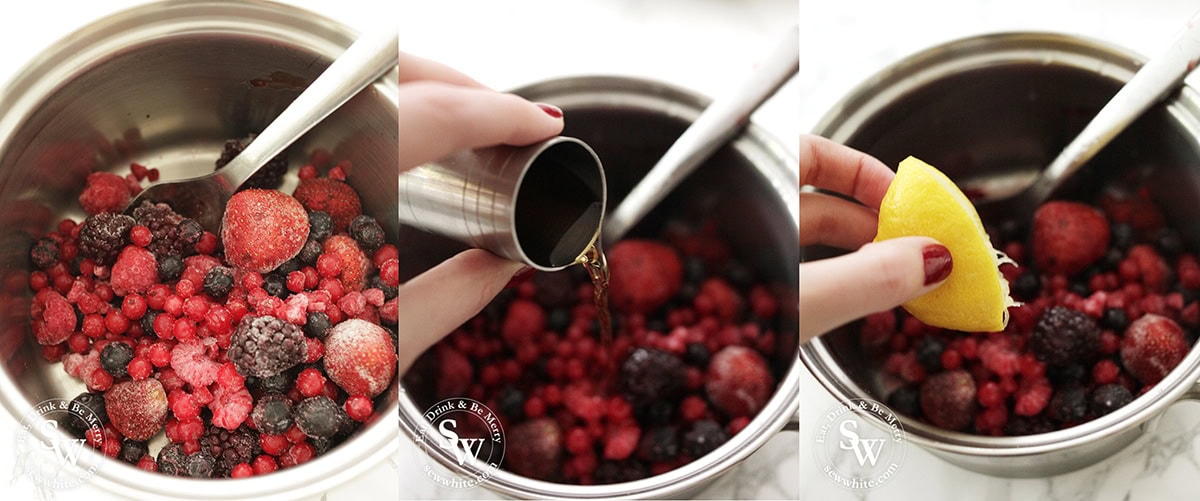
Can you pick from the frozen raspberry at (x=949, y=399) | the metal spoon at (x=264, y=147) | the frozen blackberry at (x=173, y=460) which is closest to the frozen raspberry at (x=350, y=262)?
the metal spoon at (x=264, y=147)

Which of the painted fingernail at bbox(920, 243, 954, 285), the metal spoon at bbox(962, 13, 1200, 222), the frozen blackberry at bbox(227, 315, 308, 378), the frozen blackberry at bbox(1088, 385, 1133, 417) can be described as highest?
the metal spoon at bbox(962, 13, 1200, 222)

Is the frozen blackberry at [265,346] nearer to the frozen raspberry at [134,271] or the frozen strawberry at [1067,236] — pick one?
the frozen raspberry at [134,271]

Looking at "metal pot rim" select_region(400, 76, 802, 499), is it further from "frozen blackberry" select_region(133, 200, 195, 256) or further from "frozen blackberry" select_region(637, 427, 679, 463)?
"frozen blackberry" select_region(133, 200, 195, 256)

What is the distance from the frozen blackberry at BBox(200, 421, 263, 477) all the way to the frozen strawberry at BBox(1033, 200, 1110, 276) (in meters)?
0.78

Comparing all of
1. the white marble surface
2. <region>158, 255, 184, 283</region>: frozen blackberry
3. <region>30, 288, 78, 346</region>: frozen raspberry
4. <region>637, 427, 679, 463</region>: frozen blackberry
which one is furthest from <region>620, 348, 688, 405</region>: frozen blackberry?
<region>30, 288, 78, 346</region>: frozen raspberry

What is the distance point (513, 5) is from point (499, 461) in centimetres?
43

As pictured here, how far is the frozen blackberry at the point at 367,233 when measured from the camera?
2.83 feet

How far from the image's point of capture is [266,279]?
2.81ft

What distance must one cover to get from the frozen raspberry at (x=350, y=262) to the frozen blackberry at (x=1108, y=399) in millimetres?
710

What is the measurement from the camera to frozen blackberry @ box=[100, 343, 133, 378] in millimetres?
842

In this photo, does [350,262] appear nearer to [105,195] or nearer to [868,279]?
[105,195]

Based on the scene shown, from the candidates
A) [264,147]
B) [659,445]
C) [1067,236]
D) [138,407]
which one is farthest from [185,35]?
[1067,236]

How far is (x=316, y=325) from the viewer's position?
0.84 metres

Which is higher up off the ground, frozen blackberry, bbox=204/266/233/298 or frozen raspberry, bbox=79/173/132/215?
frozen raspberry, bbox=79/173/132/215
